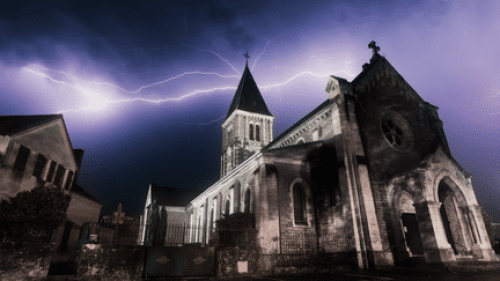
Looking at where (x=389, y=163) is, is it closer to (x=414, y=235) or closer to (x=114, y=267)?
(x=414, y=235)

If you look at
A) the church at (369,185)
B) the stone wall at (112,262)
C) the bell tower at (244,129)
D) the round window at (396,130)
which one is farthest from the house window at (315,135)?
the bell tower at (244,129)

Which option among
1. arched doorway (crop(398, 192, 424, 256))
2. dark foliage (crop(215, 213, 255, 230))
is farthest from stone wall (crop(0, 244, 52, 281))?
arched doorway (crop(398, 192, 424, 256))

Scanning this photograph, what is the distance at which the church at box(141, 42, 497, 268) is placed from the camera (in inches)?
661

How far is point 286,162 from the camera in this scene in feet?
67.0

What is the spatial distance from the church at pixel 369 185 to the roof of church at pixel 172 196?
2013 cm

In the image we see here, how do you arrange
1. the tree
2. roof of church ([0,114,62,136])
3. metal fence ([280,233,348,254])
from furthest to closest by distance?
metal fence ([280,233,348,254]) < roof of church ([0,114,62,136]) < the tree

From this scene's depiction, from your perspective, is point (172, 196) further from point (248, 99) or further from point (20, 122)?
point (20, 122)

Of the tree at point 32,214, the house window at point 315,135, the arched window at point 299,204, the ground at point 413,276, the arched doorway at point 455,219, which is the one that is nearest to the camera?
the ground at point 413,276

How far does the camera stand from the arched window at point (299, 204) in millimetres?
19875

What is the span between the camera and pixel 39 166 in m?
16.2

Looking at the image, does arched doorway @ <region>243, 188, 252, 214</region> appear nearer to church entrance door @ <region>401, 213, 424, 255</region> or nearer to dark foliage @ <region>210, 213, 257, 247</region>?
dark foliage @ <region>210, 213, 257, 247</region>

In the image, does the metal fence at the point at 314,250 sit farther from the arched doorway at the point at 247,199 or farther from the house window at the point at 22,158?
the house window at the point at 22,158

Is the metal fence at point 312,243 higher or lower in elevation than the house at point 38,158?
lower

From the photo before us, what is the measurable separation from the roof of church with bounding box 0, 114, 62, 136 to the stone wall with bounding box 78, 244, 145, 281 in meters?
8.18
